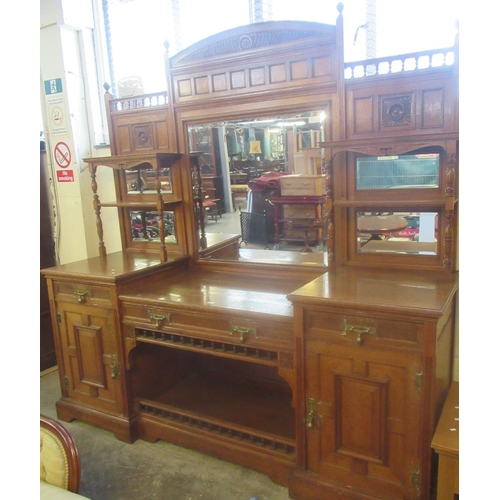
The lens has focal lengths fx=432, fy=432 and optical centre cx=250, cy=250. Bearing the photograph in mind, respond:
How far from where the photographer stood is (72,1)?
→ 2.79 meters

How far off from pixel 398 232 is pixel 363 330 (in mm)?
651

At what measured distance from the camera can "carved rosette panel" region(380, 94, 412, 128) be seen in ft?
6.32

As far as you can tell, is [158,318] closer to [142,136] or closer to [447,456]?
[142,136]

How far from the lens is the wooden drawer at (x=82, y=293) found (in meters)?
2.28

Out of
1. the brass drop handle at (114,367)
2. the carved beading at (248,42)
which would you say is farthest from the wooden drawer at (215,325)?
the carved beading at (248,42)

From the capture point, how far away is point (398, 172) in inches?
79.1

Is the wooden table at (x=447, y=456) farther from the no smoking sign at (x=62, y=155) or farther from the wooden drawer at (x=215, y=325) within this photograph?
the no smoking sign at (x=62, y=155)

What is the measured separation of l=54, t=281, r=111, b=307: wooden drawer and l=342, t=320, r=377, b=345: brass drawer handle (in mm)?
1257

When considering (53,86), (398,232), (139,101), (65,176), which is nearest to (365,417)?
(398,232)

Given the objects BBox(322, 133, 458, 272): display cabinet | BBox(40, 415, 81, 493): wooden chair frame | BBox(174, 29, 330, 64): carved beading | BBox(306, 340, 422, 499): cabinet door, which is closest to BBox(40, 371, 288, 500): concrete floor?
BBox(306, 340, 422, 499): cabinet door

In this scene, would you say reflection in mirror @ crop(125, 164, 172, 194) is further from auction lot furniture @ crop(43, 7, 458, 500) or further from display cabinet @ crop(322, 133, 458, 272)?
display cabinet @ crop(322, 133, 458, 272)

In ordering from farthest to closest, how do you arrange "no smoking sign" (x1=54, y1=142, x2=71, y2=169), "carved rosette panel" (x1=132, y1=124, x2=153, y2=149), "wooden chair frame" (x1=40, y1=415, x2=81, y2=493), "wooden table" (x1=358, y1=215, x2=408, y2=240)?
"no smoking sign" (x1=54, y1=142, x2=71, y2=169) < "carved rosette panel" (x1=132, y1=124, x2=153, y2=149) < "wooden table" (x1=358, y1=215, x2=408, y2=240) < "wooden chair frame" (x1=40, y1=415, x2=81, y2=493)

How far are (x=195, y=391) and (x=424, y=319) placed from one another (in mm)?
1558

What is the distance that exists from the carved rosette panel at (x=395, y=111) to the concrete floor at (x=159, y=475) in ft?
5.75
